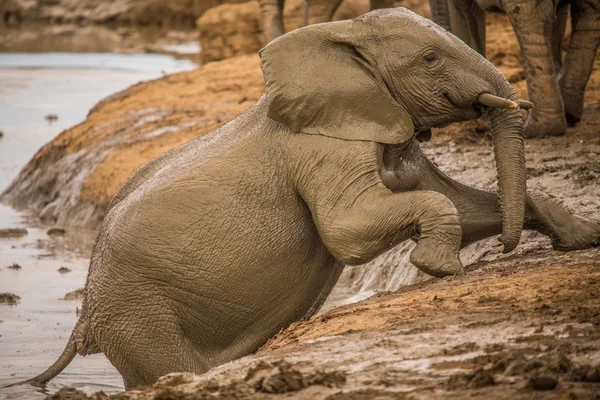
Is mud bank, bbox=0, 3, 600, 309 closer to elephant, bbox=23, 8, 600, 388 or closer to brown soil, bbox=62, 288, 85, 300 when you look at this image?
elephant, bbox=23, 8, 600, 388

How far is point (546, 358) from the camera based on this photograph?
4016 mm

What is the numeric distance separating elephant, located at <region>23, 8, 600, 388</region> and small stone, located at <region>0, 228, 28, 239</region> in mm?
5419

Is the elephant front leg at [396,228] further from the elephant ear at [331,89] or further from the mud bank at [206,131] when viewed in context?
the mud bank at [206,131]

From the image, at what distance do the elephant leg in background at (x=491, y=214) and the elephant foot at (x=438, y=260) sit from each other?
24.5 inches

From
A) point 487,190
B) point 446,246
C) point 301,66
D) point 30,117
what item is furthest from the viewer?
point 30,117

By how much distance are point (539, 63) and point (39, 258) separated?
3932 millimetres

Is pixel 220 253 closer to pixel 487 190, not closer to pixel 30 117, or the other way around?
pixel 487 190

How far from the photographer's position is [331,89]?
546 centimetres

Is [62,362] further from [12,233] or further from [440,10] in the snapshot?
[440,10]

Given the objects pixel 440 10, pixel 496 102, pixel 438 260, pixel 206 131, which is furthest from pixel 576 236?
pixel 206 131

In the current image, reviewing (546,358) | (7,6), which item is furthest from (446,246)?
(7,6)

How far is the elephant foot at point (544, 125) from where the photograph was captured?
8680mm

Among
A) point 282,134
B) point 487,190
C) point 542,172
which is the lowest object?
point 542,172

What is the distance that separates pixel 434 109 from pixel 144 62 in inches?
830
